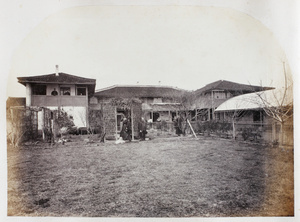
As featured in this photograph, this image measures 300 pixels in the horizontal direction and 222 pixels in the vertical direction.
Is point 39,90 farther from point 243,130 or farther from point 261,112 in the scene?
point 261,112

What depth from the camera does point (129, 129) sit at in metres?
2.27

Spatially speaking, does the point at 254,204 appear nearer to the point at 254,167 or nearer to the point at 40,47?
the point at 254,167

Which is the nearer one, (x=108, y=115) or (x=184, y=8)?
(x=184, y=8)

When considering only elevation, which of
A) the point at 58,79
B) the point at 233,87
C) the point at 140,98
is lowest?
the point at 140,98

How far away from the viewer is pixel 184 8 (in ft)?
6.30

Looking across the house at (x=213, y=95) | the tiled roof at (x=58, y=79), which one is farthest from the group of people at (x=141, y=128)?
the tiled roof at (x=58, y=79)

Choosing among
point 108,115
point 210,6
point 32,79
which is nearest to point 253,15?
point 210,6

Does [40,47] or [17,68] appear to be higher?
[40,47]

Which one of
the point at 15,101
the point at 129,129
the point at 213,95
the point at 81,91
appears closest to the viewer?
the point at 15,101

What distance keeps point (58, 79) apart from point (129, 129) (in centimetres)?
102

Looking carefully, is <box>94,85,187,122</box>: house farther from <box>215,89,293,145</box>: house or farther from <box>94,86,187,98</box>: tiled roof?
<box>215,89,293,145</box>: house

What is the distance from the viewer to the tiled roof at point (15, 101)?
1895mm

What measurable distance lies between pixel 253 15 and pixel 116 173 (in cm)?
231

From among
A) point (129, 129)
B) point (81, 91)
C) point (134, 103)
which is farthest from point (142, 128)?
point (81, 91)
